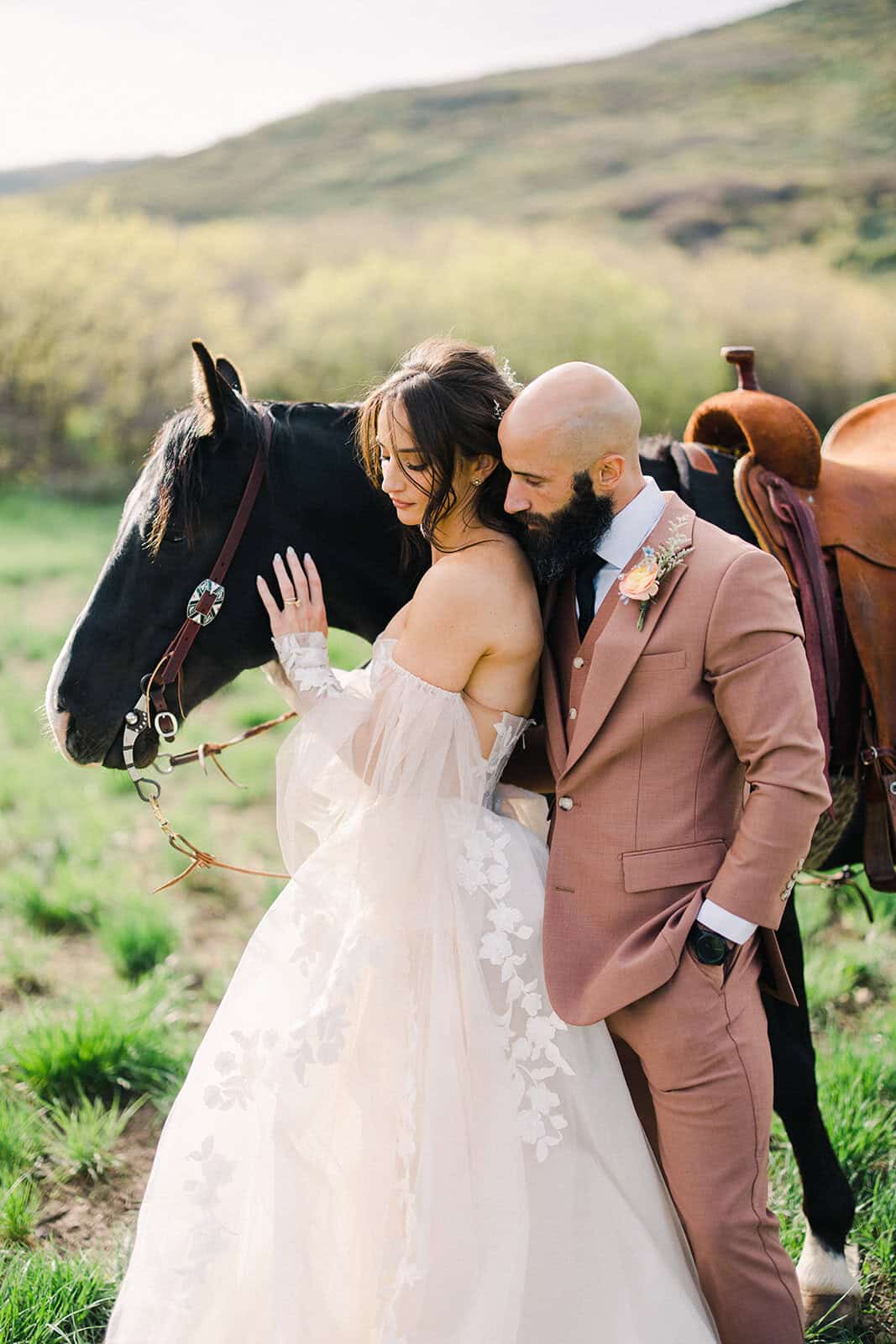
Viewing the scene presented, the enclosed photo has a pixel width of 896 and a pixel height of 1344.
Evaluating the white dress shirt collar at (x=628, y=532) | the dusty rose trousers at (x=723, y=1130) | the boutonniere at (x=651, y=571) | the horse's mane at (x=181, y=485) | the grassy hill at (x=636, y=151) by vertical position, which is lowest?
the dusty rose trousers at (x=723, y=1130)

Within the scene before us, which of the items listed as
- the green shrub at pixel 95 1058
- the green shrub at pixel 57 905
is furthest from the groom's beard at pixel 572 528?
the green shrub at pixel 57 905

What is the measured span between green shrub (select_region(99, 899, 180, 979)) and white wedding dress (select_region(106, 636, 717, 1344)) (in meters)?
2.23

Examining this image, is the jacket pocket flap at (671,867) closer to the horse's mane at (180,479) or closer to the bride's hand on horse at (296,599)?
the bride's hand on horse at (296,599)

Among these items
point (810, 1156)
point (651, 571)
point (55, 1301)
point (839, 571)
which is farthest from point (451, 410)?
point (55, 1301)

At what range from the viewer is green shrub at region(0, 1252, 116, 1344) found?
237cm

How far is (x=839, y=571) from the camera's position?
2604 mm

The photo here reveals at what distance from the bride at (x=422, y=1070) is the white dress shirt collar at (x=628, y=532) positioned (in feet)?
0.68

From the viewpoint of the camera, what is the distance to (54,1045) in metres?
3.42

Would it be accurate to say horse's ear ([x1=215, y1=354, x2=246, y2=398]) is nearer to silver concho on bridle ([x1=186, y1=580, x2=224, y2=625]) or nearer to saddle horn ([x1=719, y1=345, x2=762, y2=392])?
silver concho on bridle ([x1=186, y1=580, x2=224, y2=625])

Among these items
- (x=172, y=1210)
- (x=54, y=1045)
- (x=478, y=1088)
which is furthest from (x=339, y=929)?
(x=54, y=1045)

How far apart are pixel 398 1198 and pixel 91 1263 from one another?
110 cm

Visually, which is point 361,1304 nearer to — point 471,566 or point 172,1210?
point 172,1210

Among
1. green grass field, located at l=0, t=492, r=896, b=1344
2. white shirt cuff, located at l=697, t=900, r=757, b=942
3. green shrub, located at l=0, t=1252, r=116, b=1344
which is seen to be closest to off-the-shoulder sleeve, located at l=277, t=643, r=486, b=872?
white shirt cuff, located at l=697, t=900, r=757, b=942

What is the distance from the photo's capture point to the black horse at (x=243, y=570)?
2.47m
